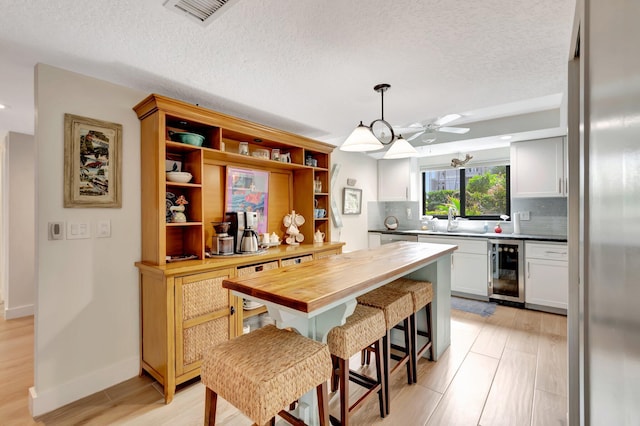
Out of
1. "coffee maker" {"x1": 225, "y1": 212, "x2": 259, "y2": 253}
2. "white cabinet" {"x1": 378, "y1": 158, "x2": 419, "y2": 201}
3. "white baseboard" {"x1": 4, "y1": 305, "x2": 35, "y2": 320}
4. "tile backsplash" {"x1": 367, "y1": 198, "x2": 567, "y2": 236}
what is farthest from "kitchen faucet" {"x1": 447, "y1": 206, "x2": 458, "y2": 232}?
"white baseboard" {"x1": 4, "y1": 305, "x2": 35, "y2": 320}

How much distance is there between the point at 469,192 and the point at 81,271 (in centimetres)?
510

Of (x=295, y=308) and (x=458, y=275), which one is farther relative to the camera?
(x=458, y=275)

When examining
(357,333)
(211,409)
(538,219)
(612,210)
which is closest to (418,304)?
(357,333)

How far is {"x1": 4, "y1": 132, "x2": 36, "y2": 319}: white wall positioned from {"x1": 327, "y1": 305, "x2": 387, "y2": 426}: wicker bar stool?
404 centimetres

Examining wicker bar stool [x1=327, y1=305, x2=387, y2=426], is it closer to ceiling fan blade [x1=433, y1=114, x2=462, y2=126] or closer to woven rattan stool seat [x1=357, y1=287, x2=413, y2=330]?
woven rattan stool seat [x1=357, y1=287, x2=413, y2=330]

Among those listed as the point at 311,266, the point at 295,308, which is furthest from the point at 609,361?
the point at 311,266

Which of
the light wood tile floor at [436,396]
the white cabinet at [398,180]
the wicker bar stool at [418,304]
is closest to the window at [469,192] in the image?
the white cabinet at [398,180]

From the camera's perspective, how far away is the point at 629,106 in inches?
17.0

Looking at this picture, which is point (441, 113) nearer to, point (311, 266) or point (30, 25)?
point (311, 266)

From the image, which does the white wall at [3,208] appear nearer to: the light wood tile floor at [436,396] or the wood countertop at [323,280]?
the light wood tile floor at [436,396]

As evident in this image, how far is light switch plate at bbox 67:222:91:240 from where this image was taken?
206 cm

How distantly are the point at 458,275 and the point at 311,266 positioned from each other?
318cm

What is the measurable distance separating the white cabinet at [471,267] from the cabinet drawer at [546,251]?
0.47m

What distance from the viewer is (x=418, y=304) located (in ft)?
7.30
